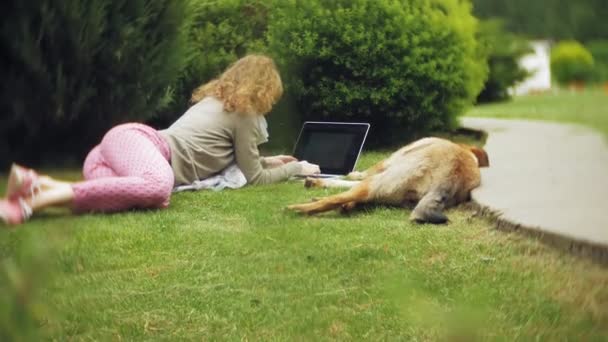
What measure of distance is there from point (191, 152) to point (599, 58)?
4374 millimetres

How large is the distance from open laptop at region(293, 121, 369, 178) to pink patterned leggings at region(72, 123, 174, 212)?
1.16m

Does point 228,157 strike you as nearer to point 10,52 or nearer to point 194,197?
point 194,197

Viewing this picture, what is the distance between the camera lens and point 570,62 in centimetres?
60

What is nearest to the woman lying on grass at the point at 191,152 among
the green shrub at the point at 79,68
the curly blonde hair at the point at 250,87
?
the curly blonde hair at the point at 250,87

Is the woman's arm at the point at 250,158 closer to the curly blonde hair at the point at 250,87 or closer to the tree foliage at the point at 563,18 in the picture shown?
the curly blonde hair at the point at 250,87

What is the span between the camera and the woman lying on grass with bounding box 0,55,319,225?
397 cm

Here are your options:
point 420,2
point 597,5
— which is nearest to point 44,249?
point 597,5

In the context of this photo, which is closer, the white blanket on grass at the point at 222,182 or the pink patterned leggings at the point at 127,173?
the pink patterned leggings at the point at 127,173

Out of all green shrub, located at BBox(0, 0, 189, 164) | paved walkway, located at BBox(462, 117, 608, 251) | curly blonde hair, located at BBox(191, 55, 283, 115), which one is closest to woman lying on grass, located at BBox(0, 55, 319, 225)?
curly blonde hair, located at BBox(191, 55, 283, 115)

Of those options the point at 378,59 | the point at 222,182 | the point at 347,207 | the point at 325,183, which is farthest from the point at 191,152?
the point at 378,59

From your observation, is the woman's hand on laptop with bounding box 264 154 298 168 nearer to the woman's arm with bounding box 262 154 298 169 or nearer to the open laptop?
the woman's arm with bounding box 262 154 298 169

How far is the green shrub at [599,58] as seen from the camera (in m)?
0.55

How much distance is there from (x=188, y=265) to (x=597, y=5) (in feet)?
7.62

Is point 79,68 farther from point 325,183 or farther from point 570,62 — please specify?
point 570,62
